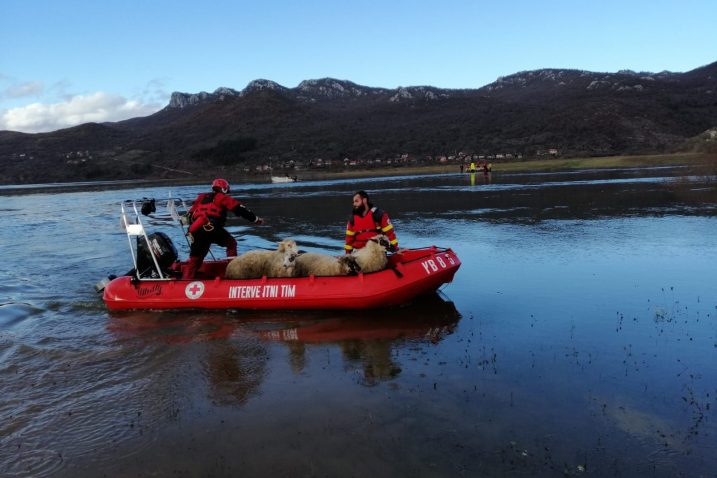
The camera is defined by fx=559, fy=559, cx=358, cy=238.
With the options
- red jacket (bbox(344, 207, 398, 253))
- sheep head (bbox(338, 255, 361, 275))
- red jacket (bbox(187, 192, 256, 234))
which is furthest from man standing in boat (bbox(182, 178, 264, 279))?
sheep head (bbox(338, 255, 361, 275))

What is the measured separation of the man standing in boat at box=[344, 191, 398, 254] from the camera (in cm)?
983

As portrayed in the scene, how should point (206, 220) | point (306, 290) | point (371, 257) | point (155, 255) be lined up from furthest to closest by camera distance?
point (155, 255) → point (206, 220) → point (371, 257) → point (306, 290)

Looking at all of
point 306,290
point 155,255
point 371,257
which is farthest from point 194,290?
point 371,257

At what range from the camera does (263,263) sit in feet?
32.2

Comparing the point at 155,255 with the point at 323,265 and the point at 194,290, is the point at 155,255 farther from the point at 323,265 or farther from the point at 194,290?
the point at 323,265

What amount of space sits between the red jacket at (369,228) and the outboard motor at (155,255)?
3524 mm

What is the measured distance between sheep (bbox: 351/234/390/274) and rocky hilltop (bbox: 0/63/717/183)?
53.4m

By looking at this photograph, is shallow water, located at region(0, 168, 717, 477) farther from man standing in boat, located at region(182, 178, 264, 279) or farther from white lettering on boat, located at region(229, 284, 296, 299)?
man standing in boat, located at region(182, 178, 264, 279)

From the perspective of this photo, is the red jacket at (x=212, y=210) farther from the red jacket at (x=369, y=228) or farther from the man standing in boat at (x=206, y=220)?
the red jacket at (x=369, y=228)

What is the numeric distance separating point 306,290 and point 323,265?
620mm

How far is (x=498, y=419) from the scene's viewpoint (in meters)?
5.27

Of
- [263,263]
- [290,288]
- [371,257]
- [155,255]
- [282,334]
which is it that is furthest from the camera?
[155,255]

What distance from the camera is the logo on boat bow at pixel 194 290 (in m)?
9.54

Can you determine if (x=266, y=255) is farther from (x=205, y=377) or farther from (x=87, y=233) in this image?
(x=87, y=233)
